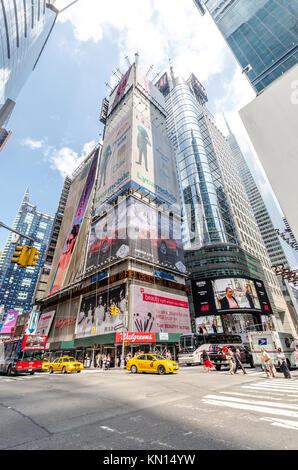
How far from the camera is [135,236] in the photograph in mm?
36625

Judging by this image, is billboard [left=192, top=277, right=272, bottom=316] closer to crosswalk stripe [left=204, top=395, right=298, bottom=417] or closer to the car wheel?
the car wheel

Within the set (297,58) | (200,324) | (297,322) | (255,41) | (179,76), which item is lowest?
(200,324)

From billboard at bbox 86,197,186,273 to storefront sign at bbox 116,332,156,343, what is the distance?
1181 cm

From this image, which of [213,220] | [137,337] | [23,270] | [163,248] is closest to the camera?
[137,337]

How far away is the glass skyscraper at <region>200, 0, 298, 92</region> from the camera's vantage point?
29.4m

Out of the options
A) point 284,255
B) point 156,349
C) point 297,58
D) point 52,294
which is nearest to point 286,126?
point 156,349

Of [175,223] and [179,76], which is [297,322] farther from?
[179,76]

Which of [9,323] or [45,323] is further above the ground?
[9,323]

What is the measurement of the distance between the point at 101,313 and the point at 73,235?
917 inches

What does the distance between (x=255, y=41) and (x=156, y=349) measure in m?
48.6

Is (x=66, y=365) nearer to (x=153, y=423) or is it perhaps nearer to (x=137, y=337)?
(x=137, y=337)

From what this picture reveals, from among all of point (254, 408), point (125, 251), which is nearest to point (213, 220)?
point (125, 251)

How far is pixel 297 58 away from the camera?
91.3 feet

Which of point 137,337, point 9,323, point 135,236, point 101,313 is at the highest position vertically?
point 135,236
